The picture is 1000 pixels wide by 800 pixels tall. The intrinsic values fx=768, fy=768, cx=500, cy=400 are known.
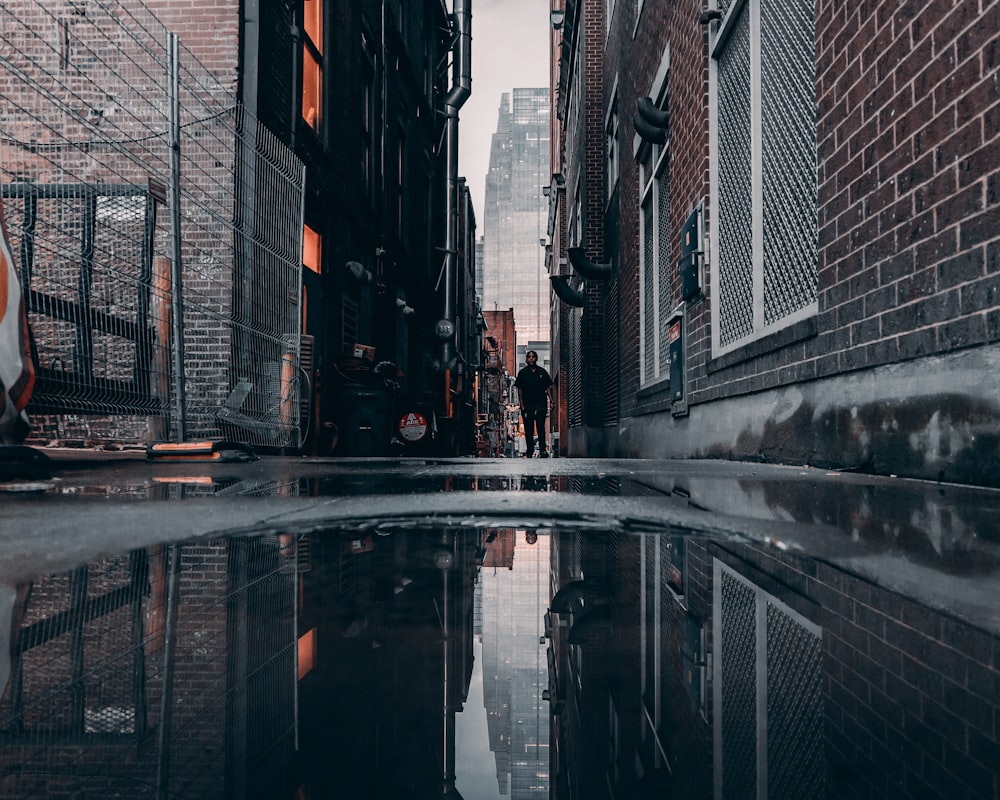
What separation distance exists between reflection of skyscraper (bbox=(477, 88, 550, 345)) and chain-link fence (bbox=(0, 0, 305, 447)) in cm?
8857

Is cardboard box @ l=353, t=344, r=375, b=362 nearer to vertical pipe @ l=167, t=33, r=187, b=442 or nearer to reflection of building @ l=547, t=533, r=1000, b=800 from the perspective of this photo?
vertical pipe @ l=167, t=33, r=187, b=442

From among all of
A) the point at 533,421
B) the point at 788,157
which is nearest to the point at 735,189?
the point at 788,157

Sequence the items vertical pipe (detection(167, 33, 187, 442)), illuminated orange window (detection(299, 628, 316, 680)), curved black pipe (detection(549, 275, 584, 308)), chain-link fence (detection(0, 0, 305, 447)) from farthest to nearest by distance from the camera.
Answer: curved black pipe (detection(549, 275, 584, 308)) < vertical pipe (detection(167, 33, 187, 442)) < chain-link fence (detection(0, 0, 305, 447)) < illuminated orange window (detection(299, 628, 316, 680))

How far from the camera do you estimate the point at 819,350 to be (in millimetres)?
3336

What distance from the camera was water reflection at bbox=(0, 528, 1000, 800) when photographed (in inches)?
17.8

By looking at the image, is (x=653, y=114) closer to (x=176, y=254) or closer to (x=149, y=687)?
(x=176, y=254)

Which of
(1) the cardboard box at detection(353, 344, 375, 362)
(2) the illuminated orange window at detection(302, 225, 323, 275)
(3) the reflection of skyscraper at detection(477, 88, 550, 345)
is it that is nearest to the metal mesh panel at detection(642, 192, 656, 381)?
(1) the cardboard box at detection(353, 344, 375, 362)

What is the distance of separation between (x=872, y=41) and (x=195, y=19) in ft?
20.5

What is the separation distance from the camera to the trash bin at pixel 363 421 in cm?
870

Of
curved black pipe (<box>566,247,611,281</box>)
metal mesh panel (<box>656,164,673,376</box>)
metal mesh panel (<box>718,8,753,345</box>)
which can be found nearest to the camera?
metal mesh panel (<box>718,8,753,345</box>)

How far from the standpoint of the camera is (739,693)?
0.60 meters

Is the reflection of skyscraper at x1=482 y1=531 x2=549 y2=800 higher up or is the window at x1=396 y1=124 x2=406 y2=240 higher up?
the window at x1=396 y1=124 x2=406 y2=240

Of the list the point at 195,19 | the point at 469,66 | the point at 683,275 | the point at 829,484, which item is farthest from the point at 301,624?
the point at 469,66

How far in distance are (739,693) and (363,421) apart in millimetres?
8313
